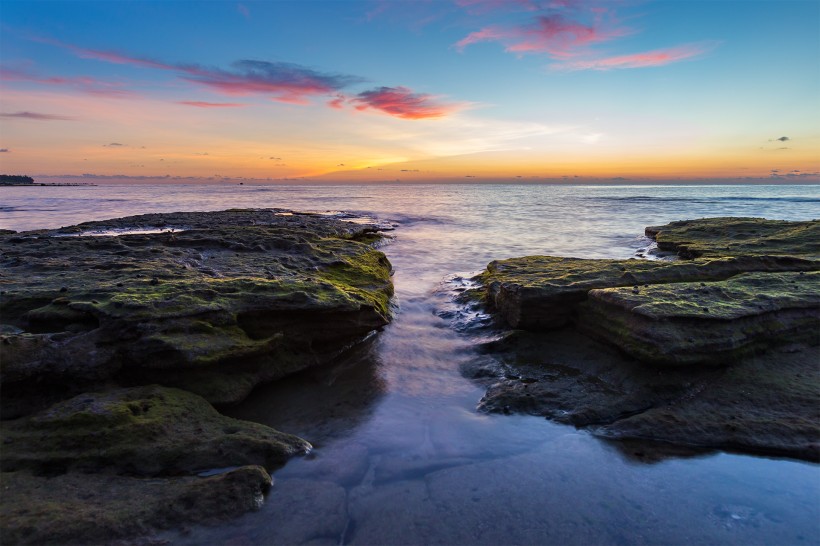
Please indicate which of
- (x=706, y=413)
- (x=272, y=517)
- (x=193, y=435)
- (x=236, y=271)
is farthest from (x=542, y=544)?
(x=236, y=271)

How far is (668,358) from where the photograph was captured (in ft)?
20.6

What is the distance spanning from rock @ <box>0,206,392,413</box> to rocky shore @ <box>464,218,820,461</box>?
2.99 meters

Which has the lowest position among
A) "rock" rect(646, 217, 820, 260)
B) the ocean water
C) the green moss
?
the ocean water

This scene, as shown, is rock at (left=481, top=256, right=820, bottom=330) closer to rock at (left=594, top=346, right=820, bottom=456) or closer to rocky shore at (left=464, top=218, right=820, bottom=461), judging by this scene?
rocky shore at (left=464, top=218, right=820, bottom=461)

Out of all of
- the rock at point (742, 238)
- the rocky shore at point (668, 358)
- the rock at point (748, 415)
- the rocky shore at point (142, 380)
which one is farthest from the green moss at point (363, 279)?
the rock at point (742, 238)

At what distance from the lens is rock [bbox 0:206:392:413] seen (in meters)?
5.49

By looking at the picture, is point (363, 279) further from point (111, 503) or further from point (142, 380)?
point (111, 503)

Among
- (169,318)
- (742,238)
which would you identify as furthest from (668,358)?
(742,238)

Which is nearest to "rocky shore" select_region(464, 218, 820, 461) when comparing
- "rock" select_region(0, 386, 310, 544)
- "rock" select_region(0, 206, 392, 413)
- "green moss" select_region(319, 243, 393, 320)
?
"green moss" select_region(319, 243, 393, 320)

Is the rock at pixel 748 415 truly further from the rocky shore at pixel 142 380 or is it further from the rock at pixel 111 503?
the rocky shore at pixel 142 380

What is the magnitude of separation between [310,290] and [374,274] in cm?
412

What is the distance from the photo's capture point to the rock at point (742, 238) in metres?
12.4

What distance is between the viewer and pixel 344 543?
405cm

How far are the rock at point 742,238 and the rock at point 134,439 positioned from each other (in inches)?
509
